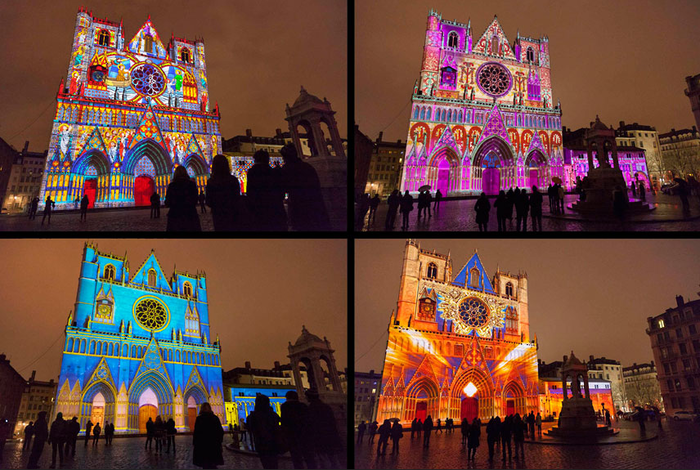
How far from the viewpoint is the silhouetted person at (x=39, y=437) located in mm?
6430

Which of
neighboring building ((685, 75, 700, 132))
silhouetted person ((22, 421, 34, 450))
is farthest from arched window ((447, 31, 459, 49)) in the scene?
silhouetted person ((22, 421, 34, 450))

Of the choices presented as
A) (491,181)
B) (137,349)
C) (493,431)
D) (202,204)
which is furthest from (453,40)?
(137,349)

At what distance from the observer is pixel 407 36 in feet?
25.1

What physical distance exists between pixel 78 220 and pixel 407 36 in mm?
4728

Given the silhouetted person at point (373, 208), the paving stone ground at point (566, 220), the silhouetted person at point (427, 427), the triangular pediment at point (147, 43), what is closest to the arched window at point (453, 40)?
the paving stone ground at point (566, 220)

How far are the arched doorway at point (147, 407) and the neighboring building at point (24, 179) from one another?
8.99 ft

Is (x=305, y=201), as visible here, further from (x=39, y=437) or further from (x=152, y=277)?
(x=39, y=437)

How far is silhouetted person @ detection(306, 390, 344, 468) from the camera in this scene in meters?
6.71

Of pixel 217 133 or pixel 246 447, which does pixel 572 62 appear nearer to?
pixel 217 133

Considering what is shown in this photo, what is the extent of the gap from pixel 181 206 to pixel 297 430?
3.03 m

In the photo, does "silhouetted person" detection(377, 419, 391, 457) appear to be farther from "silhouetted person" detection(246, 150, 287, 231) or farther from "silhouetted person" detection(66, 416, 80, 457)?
"silhouetted person" detection(66, 416, 80, 457)

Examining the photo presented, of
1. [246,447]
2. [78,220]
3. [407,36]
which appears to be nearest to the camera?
[246,447]

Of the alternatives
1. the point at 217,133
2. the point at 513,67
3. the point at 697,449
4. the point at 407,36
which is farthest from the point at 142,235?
the point at 697,449

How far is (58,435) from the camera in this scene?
652 cm
